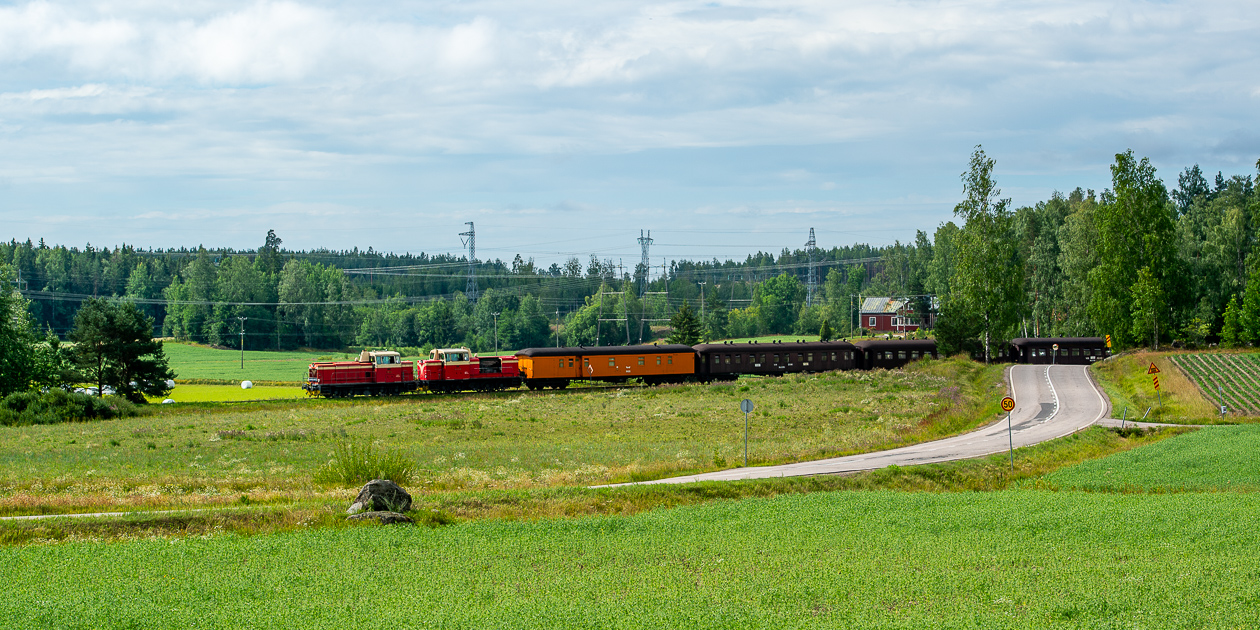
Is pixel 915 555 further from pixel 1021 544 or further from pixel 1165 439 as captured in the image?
pixel 1165 439

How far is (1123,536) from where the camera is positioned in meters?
18.0

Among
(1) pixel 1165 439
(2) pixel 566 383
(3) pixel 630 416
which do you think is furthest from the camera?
(2) pixel 566 383

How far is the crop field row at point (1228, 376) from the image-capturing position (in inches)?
1922

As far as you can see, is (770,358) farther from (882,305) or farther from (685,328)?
(882,305)

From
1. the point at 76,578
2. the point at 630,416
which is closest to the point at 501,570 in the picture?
the point at 76,578

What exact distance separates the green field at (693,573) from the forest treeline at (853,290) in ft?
179

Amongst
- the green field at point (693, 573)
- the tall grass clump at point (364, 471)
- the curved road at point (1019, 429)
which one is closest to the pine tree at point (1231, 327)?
the curved road at point (1019, 429)

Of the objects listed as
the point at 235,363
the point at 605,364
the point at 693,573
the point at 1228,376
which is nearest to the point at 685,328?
the point at 605,364

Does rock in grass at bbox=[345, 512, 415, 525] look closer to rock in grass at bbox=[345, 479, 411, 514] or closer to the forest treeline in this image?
rock in grass at bbox=[345, 479, 411, 514]

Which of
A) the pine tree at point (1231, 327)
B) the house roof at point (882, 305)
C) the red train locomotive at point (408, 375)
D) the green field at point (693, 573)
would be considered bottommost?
the green field at point (693, 573)

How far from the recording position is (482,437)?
130 feet

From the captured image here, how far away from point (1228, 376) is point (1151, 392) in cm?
627

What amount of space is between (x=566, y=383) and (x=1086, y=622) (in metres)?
54.9

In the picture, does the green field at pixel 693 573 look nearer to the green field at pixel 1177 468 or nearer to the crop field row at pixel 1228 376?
the green field at pixel 1177 468
